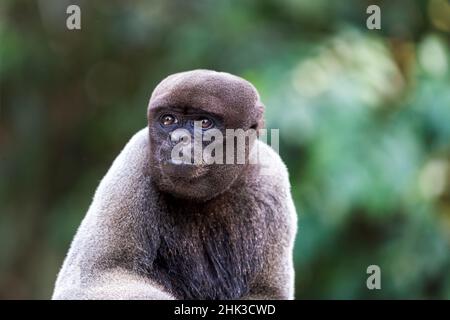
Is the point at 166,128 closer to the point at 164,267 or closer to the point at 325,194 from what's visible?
the point at 164,267

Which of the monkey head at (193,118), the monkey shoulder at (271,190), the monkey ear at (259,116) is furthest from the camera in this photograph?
the monkey shoulder at (271,190)

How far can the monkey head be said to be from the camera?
13.1 ft

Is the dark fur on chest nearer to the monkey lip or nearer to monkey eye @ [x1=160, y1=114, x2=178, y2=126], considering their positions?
the monkey lip

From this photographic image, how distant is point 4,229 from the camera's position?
411 inches

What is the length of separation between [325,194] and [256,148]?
11.3 ft

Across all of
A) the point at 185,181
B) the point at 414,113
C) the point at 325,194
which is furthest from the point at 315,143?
the point at 185,181

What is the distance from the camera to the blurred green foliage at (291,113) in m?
7.84

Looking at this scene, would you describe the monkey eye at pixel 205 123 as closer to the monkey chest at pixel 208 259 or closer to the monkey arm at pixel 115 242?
the monkey arm at pixel 115 242

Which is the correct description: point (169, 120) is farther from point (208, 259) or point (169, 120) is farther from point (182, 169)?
point (208, 259)

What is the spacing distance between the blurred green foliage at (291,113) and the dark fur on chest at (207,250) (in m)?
2.76

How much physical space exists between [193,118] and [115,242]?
65cm

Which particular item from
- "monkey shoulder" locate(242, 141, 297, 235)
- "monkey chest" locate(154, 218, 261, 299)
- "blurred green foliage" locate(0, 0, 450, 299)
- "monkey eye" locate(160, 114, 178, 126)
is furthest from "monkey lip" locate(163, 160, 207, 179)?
"blurred green foliage" locate(0, 0, 450, 299)

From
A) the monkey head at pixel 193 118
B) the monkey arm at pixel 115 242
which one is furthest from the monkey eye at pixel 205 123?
the monkey arm at pixel 115 242

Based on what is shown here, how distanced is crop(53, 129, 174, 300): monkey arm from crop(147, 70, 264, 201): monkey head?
0.16 m
